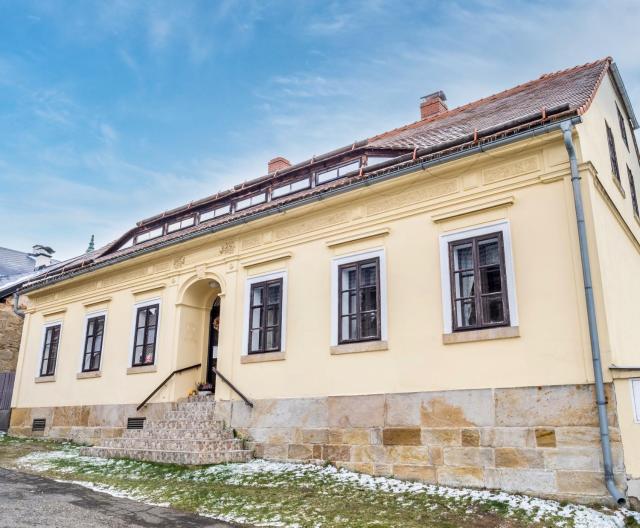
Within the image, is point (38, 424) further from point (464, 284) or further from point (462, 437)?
point (464, 284)

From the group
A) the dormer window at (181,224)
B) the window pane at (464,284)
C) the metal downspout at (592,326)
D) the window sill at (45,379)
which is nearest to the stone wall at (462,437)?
the metal downspout at (592,326)

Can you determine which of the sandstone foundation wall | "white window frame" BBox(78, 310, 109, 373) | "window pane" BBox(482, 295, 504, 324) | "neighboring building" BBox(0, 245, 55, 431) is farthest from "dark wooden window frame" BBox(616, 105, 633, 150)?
"neighboring building" BBox(0, 245, 55, 431)

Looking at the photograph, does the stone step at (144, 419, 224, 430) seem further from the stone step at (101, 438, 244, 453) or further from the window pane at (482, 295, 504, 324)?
the window pane at (482, 295, 504, 324)

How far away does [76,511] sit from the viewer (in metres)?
7.27

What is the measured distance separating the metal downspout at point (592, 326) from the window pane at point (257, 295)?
6.57 metres

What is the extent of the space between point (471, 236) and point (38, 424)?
45.2ft

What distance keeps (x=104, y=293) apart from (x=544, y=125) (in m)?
12.4

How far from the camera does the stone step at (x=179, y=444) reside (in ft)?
34.6

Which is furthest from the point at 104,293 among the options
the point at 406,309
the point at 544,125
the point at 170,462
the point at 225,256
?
the point at 544,125

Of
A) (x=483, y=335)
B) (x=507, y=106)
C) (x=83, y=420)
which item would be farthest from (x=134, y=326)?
(x=507, y=106)

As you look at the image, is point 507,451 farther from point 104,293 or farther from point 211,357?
point 104,293

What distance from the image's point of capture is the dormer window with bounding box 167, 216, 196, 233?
1572cm

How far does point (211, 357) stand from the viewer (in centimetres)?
1435

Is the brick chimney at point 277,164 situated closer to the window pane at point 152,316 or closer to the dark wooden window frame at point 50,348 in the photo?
the window pane at point 152,316
